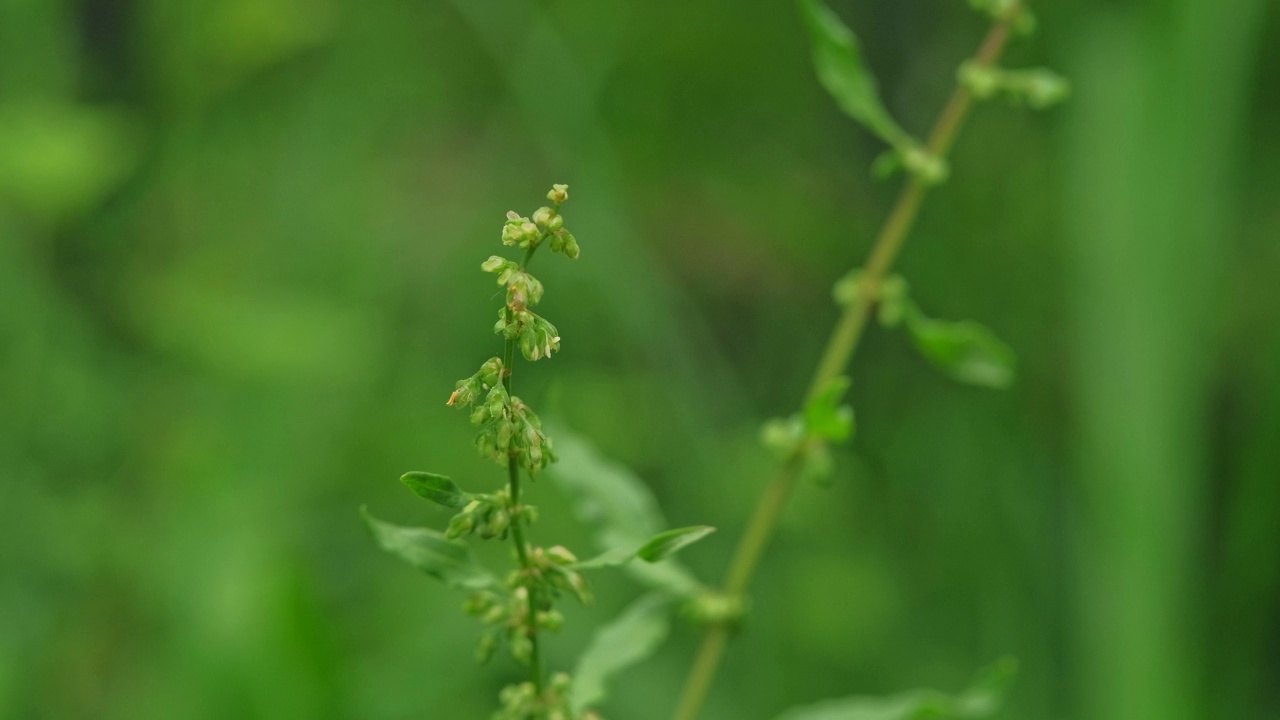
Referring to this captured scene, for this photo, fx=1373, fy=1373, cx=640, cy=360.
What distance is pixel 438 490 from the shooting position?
0.82 m

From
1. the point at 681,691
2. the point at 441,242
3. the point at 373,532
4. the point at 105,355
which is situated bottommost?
the point at 373,532

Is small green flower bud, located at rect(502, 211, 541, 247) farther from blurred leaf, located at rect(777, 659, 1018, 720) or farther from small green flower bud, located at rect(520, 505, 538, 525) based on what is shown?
blurred leaf, located at rect(777, 659, 1018, 720)

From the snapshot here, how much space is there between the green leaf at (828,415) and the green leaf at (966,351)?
19 cm

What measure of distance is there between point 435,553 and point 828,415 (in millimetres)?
320

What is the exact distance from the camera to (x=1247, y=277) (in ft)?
9.82

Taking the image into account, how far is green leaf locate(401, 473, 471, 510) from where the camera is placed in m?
0.80

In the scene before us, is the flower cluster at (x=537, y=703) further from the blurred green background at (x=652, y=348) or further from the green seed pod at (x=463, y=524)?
the blurred green background at (x=652, y=348)

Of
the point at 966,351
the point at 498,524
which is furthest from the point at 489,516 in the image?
the point at 966,351

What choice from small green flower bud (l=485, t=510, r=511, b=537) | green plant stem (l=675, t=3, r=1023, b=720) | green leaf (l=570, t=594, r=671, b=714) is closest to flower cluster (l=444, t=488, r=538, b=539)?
small green flower bud (l=485, t=510, r=511, b=537)

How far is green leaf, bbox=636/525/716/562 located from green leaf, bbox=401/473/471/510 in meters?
0.11

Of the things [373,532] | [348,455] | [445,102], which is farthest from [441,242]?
[373,532]

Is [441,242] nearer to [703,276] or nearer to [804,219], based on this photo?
[703,276]

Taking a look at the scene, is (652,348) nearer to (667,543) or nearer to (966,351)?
(966,351)

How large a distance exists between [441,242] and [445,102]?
410mm
